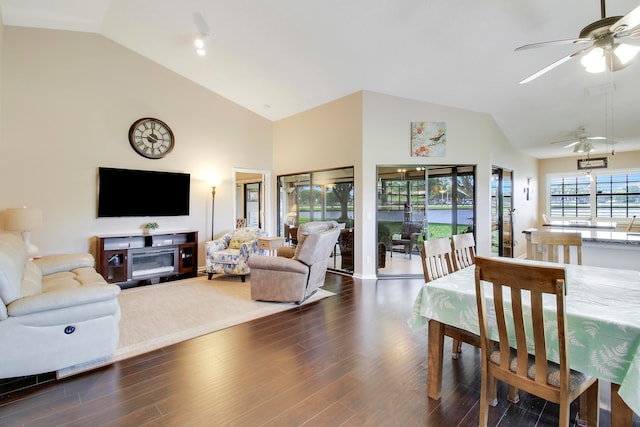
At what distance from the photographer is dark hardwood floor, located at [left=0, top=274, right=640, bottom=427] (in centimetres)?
188

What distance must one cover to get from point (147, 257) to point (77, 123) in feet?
7.94

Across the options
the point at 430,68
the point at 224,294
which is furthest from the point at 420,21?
the point at 224,294

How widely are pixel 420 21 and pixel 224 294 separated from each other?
14.6ft

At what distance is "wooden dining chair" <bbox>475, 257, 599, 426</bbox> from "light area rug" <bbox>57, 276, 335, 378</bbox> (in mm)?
2645

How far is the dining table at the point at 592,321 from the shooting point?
1344mm

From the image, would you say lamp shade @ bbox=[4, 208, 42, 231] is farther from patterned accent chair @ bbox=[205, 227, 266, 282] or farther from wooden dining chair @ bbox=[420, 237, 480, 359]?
wooden dining chair @ bbox=[420, 237, 480, 359]

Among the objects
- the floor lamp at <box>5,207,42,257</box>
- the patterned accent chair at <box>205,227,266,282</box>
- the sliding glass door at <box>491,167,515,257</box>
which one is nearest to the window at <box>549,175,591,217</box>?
the sliding glass door at <box>491,167,515,257</box>

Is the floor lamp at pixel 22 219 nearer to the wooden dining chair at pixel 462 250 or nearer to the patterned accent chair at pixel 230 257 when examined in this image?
the patterned accent chair at pixel 230 257

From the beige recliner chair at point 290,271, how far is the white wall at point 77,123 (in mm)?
2603

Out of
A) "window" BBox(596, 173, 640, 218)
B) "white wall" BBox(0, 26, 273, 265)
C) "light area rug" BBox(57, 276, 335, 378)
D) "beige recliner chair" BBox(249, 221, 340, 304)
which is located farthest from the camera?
"window" BBox(596, 173, 640, 218)

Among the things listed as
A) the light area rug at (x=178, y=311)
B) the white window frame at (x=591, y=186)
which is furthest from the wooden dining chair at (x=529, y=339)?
the white window frame at (x=591, y=186)

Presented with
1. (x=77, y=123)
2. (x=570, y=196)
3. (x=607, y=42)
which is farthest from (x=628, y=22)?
(x=570, y=196)

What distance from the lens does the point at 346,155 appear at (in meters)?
5.65

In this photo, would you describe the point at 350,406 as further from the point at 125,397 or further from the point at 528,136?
the point at 528,136
